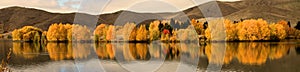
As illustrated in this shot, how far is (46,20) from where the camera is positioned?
3789 inches

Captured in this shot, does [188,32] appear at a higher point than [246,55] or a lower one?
higher

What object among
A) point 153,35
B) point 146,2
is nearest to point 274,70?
point 146,2

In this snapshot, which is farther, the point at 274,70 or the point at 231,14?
the point at 231,14

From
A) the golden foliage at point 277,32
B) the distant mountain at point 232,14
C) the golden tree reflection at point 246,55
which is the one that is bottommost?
the golden tree reflection at point 246,55

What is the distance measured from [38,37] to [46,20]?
138 feet

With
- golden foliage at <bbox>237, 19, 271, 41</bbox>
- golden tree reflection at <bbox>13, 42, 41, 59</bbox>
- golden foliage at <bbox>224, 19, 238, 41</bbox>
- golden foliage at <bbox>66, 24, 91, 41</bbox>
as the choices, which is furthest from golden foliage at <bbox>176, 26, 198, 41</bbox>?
golden foliage at <bbox>237, 19, 271, 41</bbox>

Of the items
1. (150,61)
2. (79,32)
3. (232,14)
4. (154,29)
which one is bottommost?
(150,61)

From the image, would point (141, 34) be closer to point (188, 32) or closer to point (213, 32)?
point (213, 32)

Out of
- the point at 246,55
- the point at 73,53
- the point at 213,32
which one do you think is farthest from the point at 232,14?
the point at 73,53

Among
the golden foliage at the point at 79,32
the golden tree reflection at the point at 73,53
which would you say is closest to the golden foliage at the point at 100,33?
the golden tree reflection at the point at 73,53

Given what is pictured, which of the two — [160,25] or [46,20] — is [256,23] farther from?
[46,20]

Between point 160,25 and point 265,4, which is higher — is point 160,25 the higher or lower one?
the lower one

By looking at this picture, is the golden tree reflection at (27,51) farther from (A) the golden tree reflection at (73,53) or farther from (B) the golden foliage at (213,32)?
(B) the golden foliage at (213,32)

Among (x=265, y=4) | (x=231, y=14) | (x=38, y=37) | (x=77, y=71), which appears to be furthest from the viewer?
(x=265, y=4)
